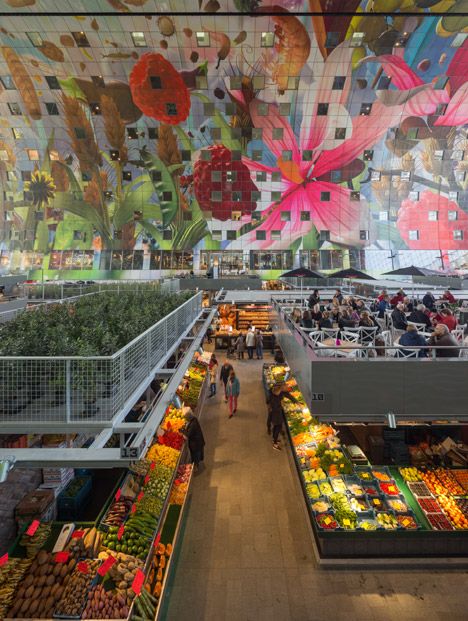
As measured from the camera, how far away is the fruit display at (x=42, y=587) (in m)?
4.14

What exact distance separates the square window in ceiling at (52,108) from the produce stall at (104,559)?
106 ft

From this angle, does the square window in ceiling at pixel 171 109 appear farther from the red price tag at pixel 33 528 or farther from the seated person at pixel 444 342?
the red price tag at pixel 33 528

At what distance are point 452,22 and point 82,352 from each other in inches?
1257

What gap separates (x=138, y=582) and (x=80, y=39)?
3150 centimetres

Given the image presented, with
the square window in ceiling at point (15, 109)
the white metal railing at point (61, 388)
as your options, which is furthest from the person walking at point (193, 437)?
the square window in ceiling at point (15, 109)

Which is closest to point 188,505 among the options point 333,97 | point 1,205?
point 333,97

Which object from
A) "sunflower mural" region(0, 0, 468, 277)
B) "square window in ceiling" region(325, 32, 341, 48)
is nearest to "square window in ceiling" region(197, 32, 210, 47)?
"sunflower mural" region(0, 0, 468, 277)

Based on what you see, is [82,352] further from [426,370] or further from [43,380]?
[426,370]

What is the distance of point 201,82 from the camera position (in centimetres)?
2869

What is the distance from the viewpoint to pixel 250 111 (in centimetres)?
3036

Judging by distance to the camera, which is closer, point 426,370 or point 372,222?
point 426,370

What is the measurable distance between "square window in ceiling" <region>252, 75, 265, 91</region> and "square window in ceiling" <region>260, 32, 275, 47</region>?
232 cm

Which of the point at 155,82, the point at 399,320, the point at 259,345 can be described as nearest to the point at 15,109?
the point at 155,82

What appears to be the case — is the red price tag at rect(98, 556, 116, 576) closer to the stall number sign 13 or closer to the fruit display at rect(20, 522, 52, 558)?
the fruit display at rect(20, 522, 52, 558)
